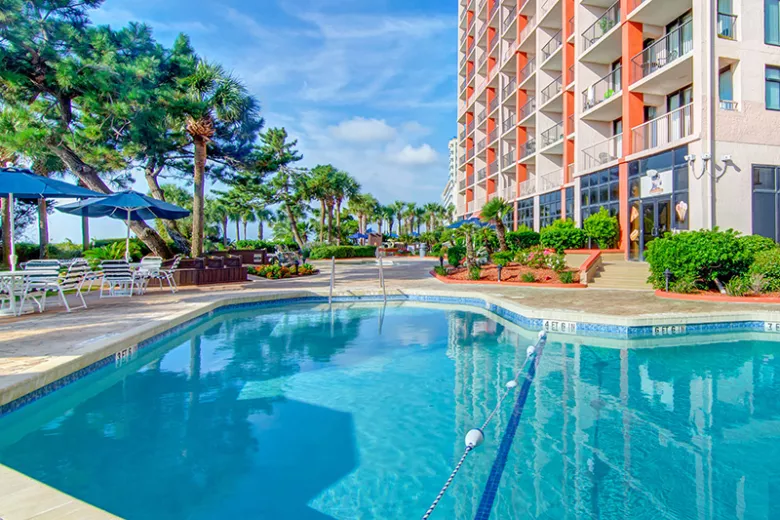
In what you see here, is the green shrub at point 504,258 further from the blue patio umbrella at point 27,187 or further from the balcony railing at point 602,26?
the blue patio umbrella at point 27,187

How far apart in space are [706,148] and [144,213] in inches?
664

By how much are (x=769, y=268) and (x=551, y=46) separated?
712 inches

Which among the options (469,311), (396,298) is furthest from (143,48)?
(469,311)

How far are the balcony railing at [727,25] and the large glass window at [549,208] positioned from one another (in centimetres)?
974

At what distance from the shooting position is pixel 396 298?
40.7 ft

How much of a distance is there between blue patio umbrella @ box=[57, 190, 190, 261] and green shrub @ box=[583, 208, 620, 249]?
14893 millimetres

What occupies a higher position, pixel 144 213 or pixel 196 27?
pixel 196 27

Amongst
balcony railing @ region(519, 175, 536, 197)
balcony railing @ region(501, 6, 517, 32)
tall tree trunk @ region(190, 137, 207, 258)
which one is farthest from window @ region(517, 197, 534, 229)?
tall tree trunk @ region(190, 137, 207, 258)

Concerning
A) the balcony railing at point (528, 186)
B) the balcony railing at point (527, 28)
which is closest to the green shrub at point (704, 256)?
the balcony railing at point (528, 186)

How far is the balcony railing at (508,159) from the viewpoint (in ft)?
94.1

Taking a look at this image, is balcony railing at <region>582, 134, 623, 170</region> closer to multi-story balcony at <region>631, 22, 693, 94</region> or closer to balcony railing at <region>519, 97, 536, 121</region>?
multi-story balcony at <region>631, 22, 693, 94</region>

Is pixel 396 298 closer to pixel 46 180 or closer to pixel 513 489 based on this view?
pixel 46 180

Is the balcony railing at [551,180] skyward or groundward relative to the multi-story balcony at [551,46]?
groundward

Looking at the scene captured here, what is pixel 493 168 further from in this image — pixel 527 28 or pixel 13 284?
pixel 13 284
